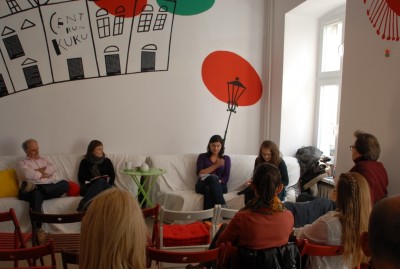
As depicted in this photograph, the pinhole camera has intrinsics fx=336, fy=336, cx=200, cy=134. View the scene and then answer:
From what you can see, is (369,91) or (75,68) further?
(75,68)

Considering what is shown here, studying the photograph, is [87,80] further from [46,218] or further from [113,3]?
[46,218]

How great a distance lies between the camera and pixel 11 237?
281cm

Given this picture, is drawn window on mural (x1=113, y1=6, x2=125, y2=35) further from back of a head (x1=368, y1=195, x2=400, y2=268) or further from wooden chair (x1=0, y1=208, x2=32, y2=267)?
back of a head (x1=368, y1=195, x2=400, y2=268)

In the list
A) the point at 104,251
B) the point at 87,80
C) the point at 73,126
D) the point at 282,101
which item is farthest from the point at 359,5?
the point at 73,126

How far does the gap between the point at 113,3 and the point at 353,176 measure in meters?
4.03

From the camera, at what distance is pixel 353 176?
1.87 m

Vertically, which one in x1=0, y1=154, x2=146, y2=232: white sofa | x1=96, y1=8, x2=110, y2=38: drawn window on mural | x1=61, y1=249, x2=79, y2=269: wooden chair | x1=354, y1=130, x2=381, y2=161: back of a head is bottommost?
x1=0, y1=154, x2=146, y2=232: white sofa

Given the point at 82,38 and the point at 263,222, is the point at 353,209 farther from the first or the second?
the point at 82,38

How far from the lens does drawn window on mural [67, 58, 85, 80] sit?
4630 mm

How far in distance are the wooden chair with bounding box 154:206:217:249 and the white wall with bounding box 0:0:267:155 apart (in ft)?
7.67

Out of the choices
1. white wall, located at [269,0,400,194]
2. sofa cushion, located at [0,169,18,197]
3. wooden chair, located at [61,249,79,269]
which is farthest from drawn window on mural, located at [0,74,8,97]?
white wall, located at [269,0,400,194]

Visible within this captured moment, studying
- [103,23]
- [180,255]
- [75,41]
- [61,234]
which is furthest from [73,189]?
[180,255]

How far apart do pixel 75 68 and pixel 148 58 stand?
102 centimetres

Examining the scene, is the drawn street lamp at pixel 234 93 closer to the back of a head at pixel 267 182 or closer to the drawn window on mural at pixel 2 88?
the drawn window on mural at pixel 2 88
